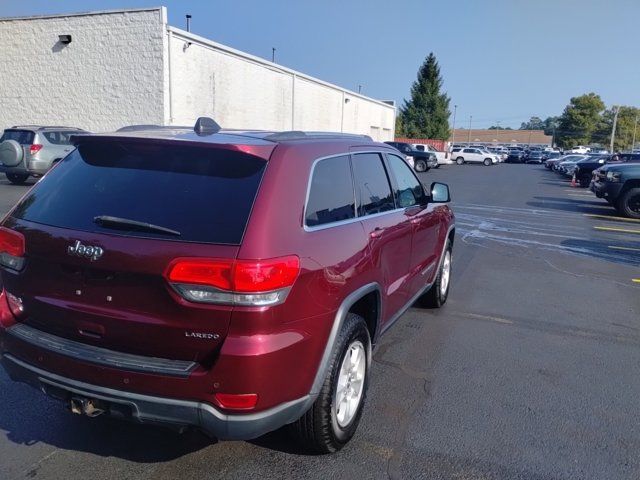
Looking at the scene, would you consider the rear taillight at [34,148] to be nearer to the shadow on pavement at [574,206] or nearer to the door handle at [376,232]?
the door handle at [376,232]

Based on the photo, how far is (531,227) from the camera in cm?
1286

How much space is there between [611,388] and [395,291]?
6.01 feet

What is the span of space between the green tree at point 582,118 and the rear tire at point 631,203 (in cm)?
8626

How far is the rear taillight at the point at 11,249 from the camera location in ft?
9.58

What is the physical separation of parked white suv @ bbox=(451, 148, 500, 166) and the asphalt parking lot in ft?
158

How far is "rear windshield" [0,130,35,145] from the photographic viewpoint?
621 inches

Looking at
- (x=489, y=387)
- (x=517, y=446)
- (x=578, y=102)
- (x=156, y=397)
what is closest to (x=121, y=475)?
(x=156, y=397)

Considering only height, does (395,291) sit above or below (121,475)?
above

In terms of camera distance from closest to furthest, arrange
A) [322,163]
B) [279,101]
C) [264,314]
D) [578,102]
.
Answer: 1. [264,314]
2. [322,163]
3. [279,101]
4. [578,102]

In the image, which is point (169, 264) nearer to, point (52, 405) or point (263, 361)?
point (263, 361)

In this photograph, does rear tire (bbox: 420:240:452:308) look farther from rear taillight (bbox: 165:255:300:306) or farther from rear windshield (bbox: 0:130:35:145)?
rear windshield (bbox: 0:130:35:145)

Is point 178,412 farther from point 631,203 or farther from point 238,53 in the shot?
point 238,53

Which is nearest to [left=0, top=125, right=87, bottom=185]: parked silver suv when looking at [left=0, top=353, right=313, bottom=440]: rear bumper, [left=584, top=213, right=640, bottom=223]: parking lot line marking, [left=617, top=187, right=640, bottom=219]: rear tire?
[left=0, top=353, right=313, bottom=440]: rear bumper

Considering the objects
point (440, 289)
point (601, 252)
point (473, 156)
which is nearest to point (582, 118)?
point (473, 156)
